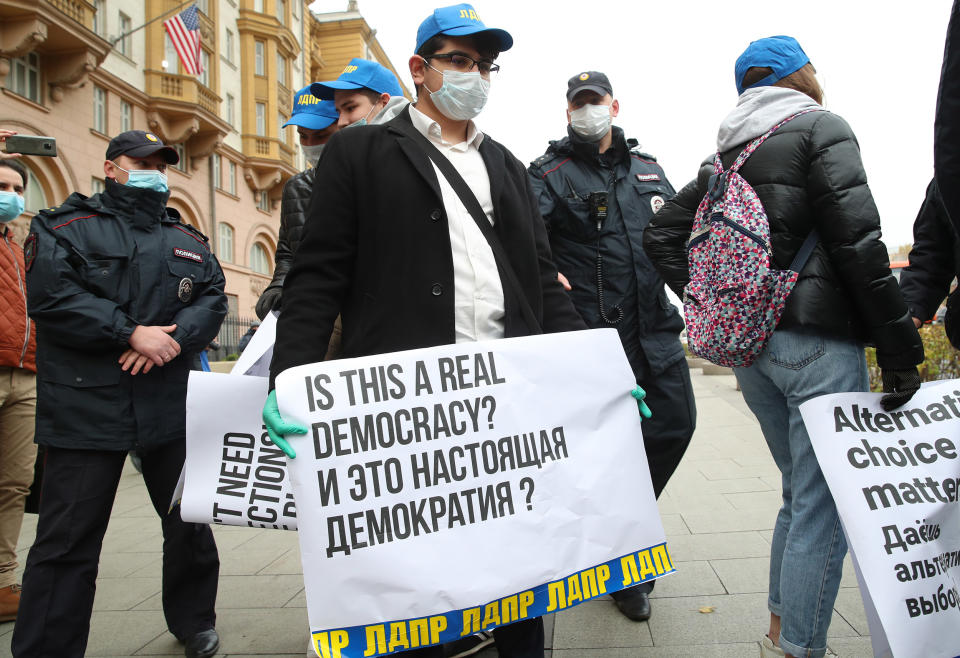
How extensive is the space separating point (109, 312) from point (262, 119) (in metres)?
29.3

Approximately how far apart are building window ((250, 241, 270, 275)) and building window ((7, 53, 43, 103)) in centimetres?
1233

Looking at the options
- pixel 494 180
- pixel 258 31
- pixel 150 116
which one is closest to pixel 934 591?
pixel 494 180

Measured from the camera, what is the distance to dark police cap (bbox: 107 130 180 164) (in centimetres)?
312

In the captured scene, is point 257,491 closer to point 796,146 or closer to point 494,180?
point 494,180

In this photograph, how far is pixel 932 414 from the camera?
7.70ft

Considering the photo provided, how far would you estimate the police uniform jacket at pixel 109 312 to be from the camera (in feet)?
9.14

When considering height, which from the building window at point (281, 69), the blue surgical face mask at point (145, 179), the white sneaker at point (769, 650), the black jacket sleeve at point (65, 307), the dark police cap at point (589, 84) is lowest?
the white sneaker at point (769, 650)

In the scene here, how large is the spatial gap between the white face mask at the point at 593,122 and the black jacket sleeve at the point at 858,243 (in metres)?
1.49

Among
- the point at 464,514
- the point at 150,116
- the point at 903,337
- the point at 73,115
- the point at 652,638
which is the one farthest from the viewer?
the point at 150,116

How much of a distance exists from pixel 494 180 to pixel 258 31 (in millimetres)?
29766

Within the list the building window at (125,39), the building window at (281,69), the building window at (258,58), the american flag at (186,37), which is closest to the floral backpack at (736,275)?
the american flag at (186,37)

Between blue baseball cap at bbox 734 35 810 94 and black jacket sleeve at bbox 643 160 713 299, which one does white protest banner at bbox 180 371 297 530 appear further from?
blue baseball cap at bbox 734 35 810 94

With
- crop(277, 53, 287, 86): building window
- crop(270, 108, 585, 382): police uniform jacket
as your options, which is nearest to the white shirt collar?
crop(270, 108, 585, 382): police uniform jacket

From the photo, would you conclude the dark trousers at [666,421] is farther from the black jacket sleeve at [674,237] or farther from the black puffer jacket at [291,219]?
the black puffer jacket at [291,219]
